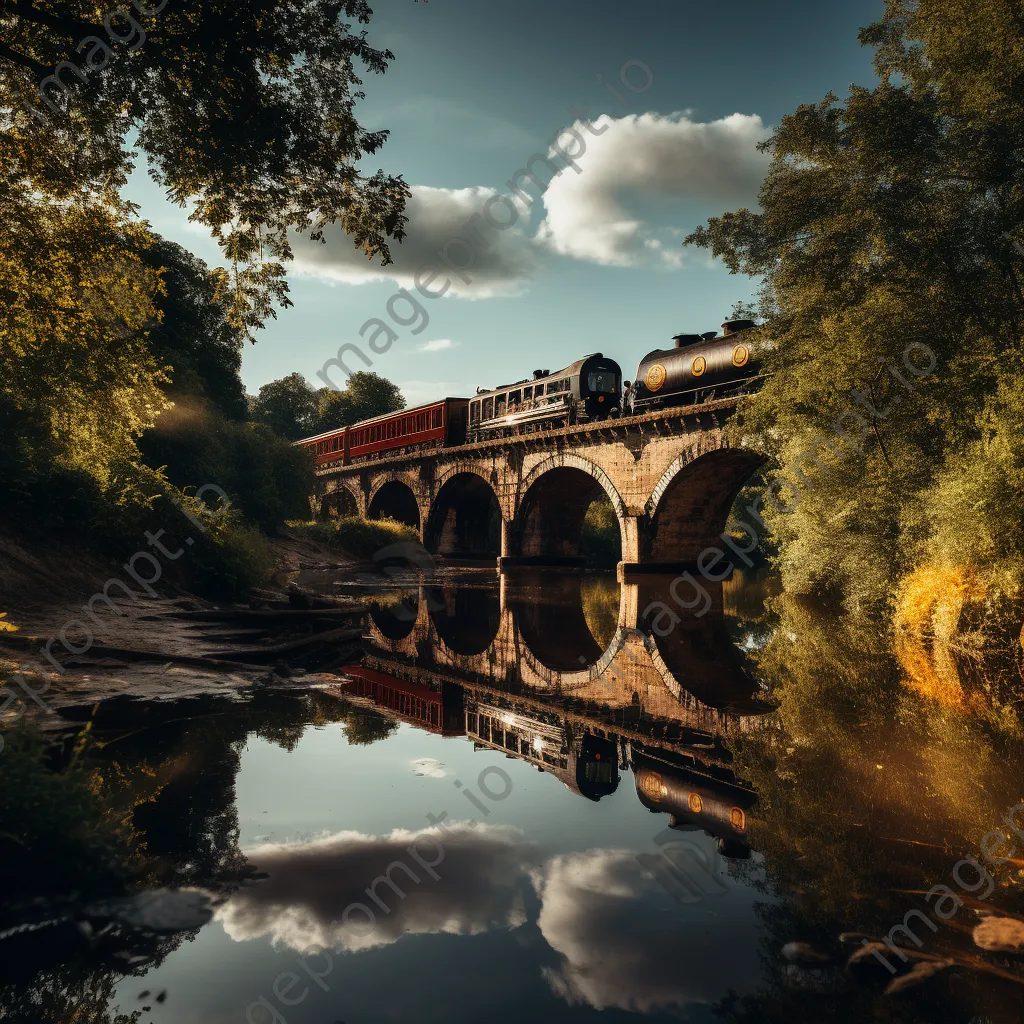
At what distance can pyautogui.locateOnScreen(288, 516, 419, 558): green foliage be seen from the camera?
118 ft

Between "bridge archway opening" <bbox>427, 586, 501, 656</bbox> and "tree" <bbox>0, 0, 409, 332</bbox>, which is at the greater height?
"tree" <bbox>0, 0, 409, 332</bbox>

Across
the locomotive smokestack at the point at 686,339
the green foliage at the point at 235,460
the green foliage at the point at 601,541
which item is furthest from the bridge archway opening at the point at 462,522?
the locomotive smokestack at the point at 686,339

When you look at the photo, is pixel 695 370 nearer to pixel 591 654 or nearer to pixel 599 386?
pixel 599 386

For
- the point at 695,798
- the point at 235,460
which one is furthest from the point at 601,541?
the point at 695,798

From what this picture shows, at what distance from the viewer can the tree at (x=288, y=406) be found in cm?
8825

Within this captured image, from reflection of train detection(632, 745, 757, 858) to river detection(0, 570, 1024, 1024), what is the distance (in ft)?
0.08

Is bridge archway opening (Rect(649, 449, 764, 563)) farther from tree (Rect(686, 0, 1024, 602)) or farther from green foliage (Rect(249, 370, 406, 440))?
green foliage (Rect(249, 370, 406, 440))

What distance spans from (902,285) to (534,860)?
1354 centimetres

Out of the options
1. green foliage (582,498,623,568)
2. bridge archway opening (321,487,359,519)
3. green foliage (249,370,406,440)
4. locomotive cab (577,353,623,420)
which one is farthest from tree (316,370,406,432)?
locomotive cab (577,353,623,420)

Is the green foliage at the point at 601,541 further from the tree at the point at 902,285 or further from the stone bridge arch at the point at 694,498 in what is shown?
the tree at the point at 902,285

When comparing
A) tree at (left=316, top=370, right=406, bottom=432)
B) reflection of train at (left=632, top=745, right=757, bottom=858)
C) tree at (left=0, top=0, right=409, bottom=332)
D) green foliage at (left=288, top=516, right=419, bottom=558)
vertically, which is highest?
tree at (left=316, top=370, right=406, bottom=432)

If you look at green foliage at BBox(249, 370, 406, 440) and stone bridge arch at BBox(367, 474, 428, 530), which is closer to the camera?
stone bridge arch at BBox(367, 474, 428, 530)

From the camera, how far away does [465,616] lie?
54.3 feet

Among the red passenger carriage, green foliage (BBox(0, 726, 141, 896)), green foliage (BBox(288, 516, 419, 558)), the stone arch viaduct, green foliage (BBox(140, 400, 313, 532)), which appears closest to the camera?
green foliage (BBox(0, 726, 141, 896))
